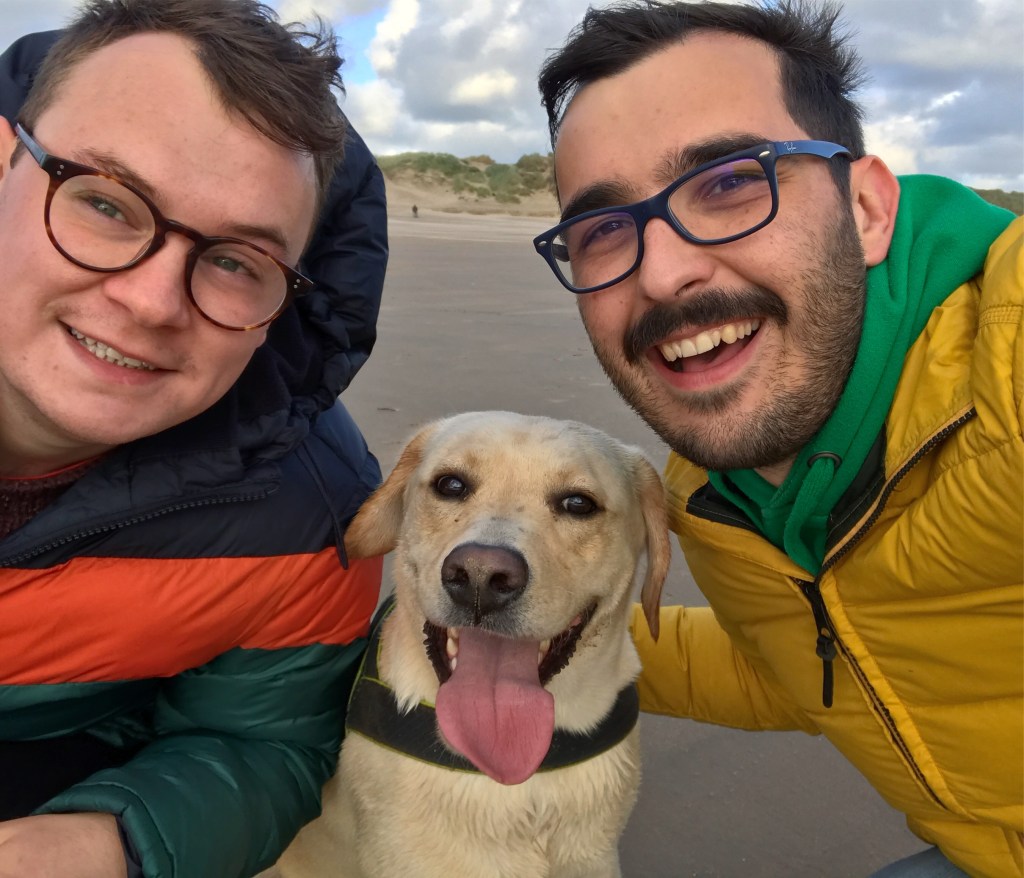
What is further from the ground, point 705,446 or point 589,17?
point 589,17

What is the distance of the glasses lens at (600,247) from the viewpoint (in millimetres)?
1943

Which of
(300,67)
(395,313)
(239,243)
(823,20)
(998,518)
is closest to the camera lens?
(998,518)

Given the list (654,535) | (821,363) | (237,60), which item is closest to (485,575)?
(654,535)

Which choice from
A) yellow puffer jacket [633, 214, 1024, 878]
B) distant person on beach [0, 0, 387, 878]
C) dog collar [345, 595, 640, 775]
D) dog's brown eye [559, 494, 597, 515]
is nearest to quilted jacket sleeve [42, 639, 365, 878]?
distant person on beach [0, 0, 387, 878]

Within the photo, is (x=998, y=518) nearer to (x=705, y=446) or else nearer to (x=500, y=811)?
(x=705, y=446)

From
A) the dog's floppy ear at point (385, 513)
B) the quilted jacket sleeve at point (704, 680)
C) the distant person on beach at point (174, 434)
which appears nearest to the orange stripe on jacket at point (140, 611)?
the distant person on beach at point (174, 434)

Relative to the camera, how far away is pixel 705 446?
6.25 feet

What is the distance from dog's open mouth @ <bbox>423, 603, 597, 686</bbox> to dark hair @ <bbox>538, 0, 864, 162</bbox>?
4.59 feet

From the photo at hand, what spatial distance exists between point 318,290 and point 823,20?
1.61 meters

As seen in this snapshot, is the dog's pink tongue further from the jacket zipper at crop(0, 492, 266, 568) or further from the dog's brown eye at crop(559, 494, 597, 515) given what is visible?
the jacket zipper at crop(0, 492, 266, 568)

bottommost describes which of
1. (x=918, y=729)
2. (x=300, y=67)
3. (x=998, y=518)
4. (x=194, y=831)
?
(x=194, y=831)

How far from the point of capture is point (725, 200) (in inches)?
71.0

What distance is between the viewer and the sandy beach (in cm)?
245

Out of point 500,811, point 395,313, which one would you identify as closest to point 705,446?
point 500,811
